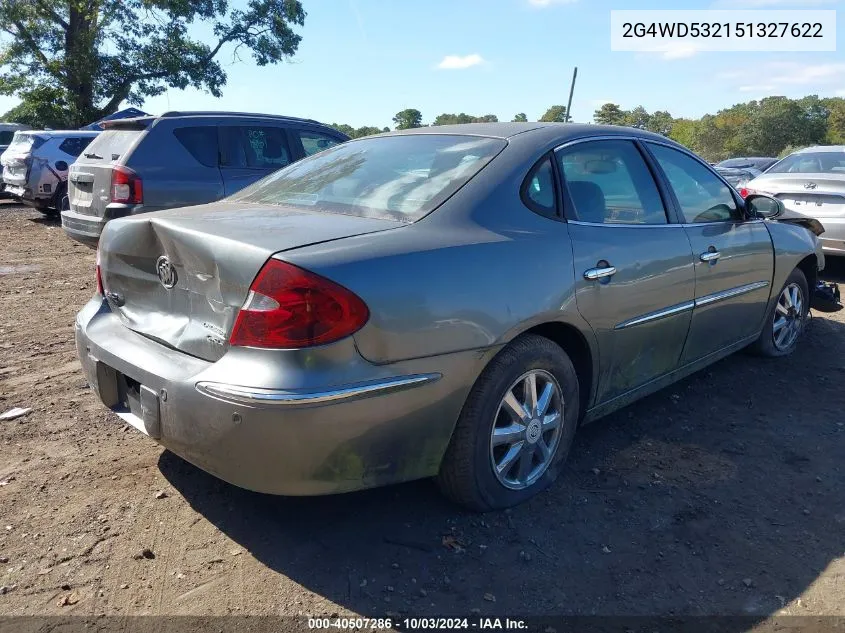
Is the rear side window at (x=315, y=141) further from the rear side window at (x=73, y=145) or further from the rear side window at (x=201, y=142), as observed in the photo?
the rear side window at (x=73, y=145)

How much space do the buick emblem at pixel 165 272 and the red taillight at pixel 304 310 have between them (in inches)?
23.0

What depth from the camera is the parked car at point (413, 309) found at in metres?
2.30

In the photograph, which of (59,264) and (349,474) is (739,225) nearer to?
(349,474)

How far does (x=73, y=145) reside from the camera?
12602mm

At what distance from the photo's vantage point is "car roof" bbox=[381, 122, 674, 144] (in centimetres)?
328

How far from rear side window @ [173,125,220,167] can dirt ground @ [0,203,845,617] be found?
12.5 ft

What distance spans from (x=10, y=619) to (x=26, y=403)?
1953 millimetres

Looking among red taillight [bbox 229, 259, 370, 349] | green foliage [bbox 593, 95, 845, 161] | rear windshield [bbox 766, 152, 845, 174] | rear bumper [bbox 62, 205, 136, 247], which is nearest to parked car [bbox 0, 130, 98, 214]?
rear bumper [bbox 62, 205, 136, 247]

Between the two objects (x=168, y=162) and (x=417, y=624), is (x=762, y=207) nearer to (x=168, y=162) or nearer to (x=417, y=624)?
(x=417, y=624)

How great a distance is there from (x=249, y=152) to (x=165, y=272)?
16.8 feet

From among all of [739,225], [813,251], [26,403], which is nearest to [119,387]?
[26,403]

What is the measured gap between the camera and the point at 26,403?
12.9ft

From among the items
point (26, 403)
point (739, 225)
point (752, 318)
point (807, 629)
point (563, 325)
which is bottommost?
point (807, 629)

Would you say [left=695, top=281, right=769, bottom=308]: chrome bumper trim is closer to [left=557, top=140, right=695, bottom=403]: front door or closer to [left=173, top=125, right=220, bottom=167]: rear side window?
[left=557, top=140, right=695, bottom=403]: front door
